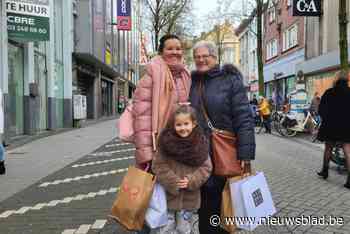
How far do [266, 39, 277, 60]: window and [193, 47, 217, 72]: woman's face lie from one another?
3367 cm

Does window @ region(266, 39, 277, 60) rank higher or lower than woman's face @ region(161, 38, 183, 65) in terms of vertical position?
higher

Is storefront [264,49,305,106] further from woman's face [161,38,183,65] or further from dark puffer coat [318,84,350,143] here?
woman's face [161,38,183,65]

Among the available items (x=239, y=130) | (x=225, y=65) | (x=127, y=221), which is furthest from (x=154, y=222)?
(x=225, y=65)

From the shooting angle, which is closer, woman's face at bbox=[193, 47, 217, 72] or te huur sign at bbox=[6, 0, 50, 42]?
woman's face at bbox=[193, 47, 217, 72]

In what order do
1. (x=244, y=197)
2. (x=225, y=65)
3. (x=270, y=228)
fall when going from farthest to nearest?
(x=270, y=228) < (x=225, y=65) < (x=244, y=197)

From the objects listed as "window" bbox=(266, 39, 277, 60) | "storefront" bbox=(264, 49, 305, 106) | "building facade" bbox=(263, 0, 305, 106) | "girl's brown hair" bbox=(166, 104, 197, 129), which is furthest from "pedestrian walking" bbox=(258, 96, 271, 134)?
"window" bbox=(266, 39, 277, 60)

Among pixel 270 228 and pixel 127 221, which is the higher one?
pixel 127 221

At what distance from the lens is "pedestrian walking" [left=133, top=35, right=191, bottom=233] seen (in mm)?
2986

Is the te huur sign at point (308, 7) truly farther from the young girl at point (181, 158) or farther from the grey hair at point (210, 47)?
the young girl at point (181, 158)

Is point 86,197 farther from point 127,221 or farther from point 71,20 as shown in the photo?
point 71,20

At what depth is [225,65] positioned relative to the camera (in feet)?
10.2

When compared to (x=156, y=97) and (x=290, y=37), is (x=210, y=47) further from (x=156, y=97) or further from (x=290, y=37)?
(x=290, y=37)

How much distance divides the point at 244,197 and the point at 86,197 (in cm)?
353

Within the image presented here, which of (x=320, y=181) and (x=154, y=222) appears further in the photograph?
(x=320, y=181)
